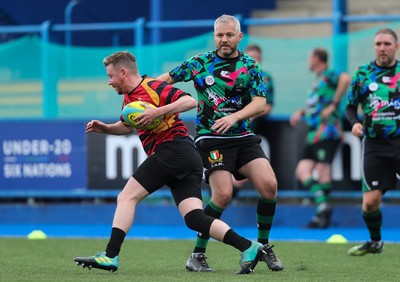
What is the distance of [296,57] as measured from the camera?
16.1 metres

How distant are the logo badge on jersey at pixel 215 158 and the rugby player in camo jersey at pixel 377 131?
2.07 meters

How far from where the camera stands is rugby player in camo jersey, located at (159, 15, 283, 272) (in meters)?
10.1

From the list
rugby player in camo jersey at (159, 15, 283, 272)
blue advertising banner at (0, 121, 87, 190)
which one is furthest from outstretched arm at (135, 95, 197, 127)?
blue advertising banner at (0, 121, 87, 190)

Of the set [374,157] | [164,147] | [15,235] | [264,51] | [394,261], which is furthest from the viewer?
[264,51]

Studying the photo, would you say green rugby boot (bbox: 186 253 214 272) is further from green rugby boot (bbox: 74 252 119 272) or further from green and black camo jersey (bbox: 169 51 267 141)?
green and black camo jersey (bbox: 169 51 267 141)

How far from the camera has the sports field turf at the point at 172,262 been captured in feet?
30.9

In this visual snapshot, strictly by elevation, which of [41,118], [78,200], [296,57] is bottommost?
[78,200]

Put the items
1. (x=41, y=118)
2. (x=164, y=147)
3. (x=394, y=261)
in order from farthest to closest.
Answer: (x=41, y=118) → (x=394, y=261) → (x=164, y=147)

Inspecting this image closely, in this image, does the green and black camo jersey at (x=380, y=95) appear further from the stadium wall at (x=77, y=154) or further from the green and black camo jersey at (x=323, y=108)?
the stadium wall at (x=77, y=154)

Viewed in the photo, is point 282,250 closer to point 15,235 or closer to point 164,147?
point 164,147

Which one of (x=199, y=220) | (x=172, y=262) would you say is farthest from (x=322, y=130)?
(x=199, y=220)

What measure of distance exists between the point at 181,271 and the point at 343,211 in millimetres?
6361

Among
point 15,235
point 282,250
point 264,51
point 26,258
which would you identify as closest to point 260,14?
point 264,51

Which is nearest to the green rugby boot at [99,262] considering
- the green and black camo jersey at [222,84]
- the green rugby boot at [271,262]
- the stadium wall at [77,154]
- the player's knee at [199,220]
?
the player's knee at [199,220]
